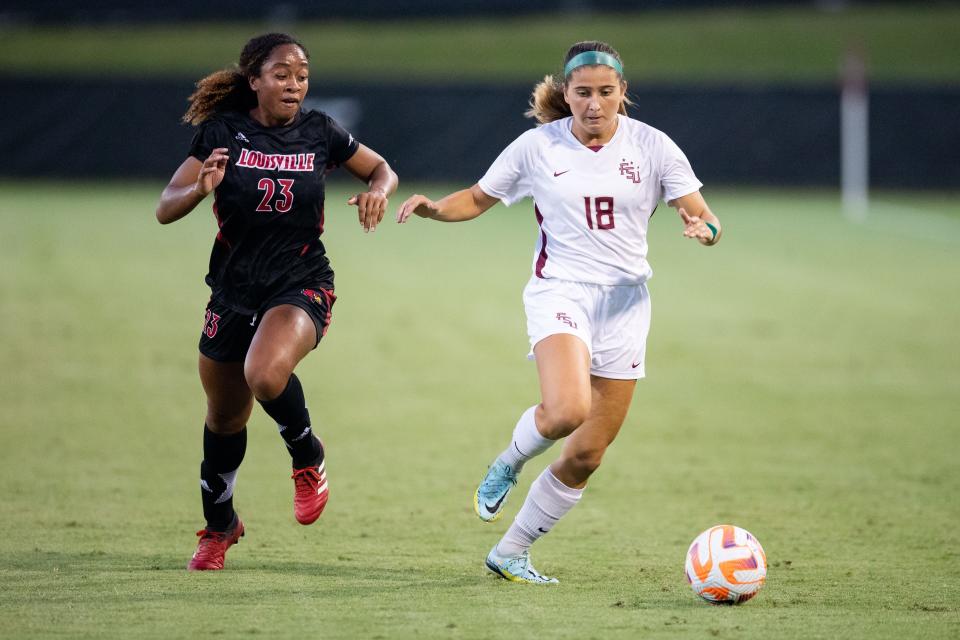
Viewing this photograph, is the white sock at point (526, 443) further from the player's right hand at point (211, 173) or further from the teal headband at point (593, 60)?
the player's right hand at point (211, 173)

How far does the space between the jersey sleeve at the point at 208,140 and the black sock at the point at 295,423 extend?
1.09m

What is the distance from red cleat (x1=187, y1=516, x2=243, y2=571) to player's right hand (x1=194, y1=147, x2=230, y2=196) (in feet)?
5.34

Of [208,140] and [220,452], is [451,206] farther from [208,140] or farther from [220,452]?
[220,452]

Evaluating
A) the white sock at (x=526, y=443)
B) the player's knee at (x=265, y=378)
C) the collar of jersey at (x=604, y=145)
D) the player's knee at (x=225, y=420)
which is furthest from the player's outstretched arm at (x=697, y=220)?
the player's knee at (x=225, y=420)

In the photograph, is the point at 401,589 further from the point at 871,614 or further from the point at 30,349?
the point at 30,349

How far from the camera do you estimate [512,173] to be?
6371 millimetres

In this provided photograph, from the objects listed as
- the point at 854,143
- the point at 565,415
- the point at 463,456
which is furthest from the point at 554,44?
the point at 565,415

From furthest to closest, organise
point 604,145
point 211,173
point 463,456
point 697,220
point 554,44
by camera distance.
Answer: point 554,44 < point 463,456 < point 604,145 < point 697,220 < point 211,173

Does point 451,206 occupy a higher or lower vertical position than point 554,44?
lower

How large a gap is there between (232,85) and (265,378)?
1444 mm

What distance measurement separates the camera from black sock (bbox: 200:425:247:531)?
649cm

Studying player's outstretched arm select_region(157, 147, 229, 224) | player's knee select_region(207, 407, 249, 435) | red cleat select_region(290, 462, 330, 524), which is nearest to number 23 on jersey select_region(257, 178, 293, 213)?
player's outstretched arm select_region(157, 147, 229, 224)

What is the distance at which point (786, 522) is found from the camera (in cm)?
756

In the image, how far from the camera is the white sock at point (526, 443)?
5.95 meters
